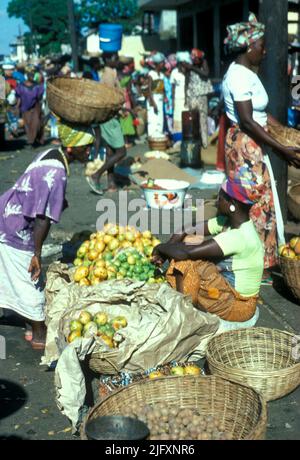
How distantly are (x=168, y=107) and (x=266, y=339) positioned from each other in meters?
12.0

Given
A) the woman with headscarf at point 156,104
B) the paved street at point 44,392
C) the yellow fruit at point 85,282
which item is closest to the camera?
the paved street at point 44,392

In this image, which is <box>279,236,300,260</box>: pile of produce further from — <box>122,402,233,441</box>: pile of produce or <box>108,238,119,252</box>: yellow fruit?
<box>122,402,233,441</box>: pile of produce

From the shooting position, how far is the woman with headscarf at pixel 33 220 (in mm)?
4617

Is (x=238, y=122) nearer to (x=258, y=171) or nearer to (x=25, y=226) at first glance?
(x=258, y=171)

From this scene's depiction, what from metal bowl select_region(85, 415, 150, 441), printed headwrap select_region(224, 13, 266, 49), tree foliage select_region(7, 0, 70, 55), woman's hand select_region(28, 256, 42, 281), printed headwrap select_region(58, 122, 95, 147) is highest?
printed headwrap select_region(224, 13, 266, 49)

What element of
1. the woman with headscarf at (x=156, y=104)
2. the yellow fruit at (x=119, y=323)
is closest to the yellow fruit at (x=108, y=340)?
the yellow fruit at (x=119, y=323)

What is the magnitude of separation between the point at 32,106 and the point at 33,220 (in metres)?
13.6

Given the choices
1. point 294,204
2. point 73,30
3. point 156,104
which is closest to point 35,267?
point 294,204

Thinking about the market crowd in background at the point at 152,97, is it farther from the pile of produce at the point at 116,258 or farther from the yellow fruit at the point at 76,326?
the yellow fruit at the point at 76,326

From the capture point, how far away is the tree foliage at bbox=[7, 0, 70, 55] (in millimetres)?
78875

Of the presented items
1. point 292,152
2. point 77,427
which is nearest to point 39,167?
point 77,427

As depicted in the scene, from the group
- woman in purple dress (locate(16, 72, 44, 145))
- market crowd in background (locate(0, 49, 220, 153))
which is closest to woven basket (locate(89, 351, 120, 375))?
market crowd in background (locate(0, 49, 220, 153))

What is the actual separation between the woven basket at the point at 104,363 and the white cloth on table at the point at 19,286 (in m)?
0.94

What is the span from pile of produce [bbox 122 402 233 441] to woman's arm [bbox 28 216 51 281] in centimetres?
154
